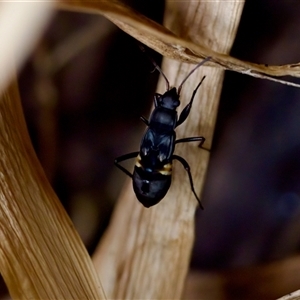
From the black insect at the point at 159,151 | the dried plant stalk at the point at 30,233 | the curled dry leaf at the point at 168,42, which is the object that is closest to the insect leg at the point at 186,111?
the black insect at the point at 159,151

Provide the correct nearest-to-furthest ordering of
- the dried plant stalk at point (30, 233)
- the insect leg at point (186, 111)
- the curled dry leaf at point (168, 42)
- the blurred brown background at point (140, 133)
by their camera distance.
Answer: the curled dry leaf at point (168, 42) → the dried plant stalk at point (30, 233) → the insect leg at point (186, 111) → the blurred brown background at point (140, 133)

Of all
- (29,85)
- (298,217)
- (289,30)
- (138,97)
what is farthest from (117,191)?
(289,30)

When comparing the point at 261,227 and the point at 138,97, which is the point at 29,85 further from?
the point at 261,227

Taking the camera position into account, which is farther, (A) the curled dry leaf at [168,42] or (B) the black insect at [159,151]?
(B) the black insect at [159,151]

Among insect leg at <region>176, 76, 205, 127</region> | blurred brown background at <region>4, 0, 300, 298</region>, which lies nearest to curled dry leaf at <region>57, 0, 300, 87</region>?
insect leg at <region>176, 76, 205, 127</region>

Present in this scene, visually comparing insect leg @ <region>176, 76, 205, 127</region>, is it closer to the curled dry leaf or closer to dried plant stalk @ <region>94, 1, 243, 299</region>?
dried plant stalk @ <region>94, 1, 243, 299</region>

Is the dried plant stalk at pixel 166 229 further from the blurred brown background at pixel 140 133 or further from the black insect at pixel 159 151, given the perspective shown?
the blurred brown background at pixel 140 133

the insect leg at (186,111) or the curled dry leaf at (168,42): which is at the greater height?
the insect leg at (186,111)
